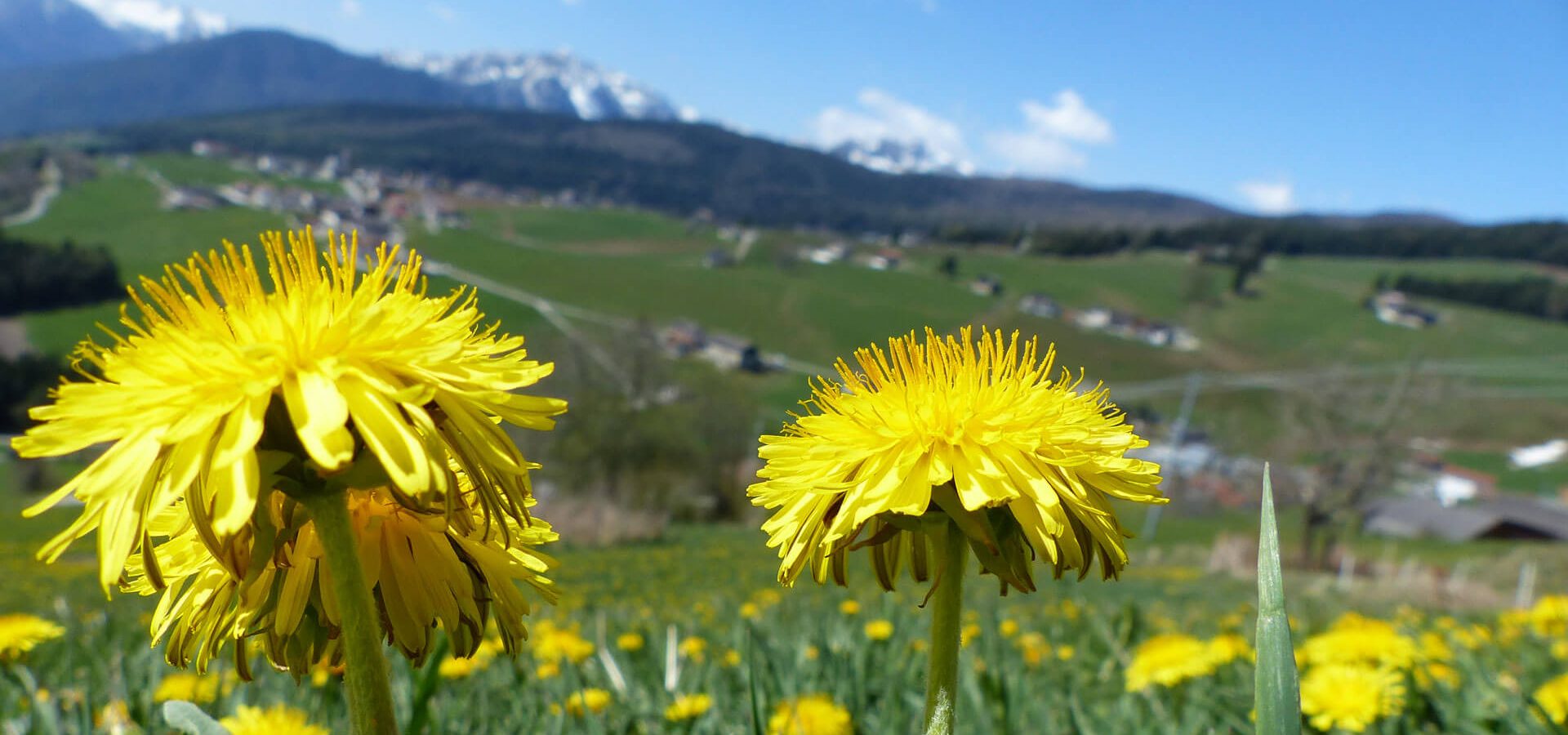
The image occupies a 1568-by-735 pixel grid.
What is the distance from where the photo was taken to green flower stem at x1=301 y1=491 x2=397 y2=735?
2.75 feet

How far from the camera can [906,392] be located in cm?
115

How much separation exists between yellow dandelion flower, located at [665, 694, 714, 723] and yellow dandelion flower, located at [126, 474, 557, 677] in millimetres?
897

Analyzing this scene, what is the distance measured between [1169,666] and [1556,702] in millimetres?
862

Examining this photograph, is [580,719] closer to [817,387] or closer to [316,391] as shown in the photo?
[817,387]

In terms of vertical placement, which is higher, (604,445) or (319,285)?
(319,285)

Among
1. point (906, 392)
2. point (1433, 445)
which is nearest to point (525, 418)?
point (906, 392)

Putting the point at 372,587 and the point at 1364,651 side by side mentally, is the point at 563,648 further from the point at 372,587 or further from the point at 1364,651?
the point at 1364,651

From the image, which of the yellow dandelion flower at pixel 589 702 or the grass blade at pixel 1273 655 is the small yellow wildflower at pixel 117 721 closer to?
the yellow dandelion flower at pixel 589 702

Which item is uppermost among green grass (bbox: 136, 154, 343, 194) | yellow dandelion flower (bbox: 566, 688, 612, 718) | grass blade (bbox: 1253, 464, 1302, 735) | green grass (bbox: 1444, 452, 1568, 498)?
grass blade (bbox: 1253, 464, 1302, 735)

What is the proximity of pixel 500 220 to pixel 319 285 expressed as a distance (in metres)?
115

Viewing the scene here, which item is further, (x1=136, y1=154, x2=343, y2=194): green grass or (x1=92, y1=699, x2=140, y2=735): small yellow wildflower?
(x1=136, y1=154, x2=343, y2=194): green grass

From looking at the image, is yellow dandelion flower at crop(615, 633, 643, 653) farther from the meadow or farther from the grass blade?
the grass blade

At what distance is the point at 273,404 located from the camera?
0.88 meters

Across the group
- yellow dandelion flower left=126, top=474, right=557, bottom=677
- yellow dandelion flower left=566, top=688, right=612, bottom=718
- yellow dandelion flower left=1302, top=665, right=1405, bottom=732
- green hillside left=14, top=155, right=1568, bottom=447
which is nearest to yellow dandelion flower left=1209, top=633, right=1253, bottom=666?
yellow dandelion flower left=1302, top=665, right=1405, bottom=732
